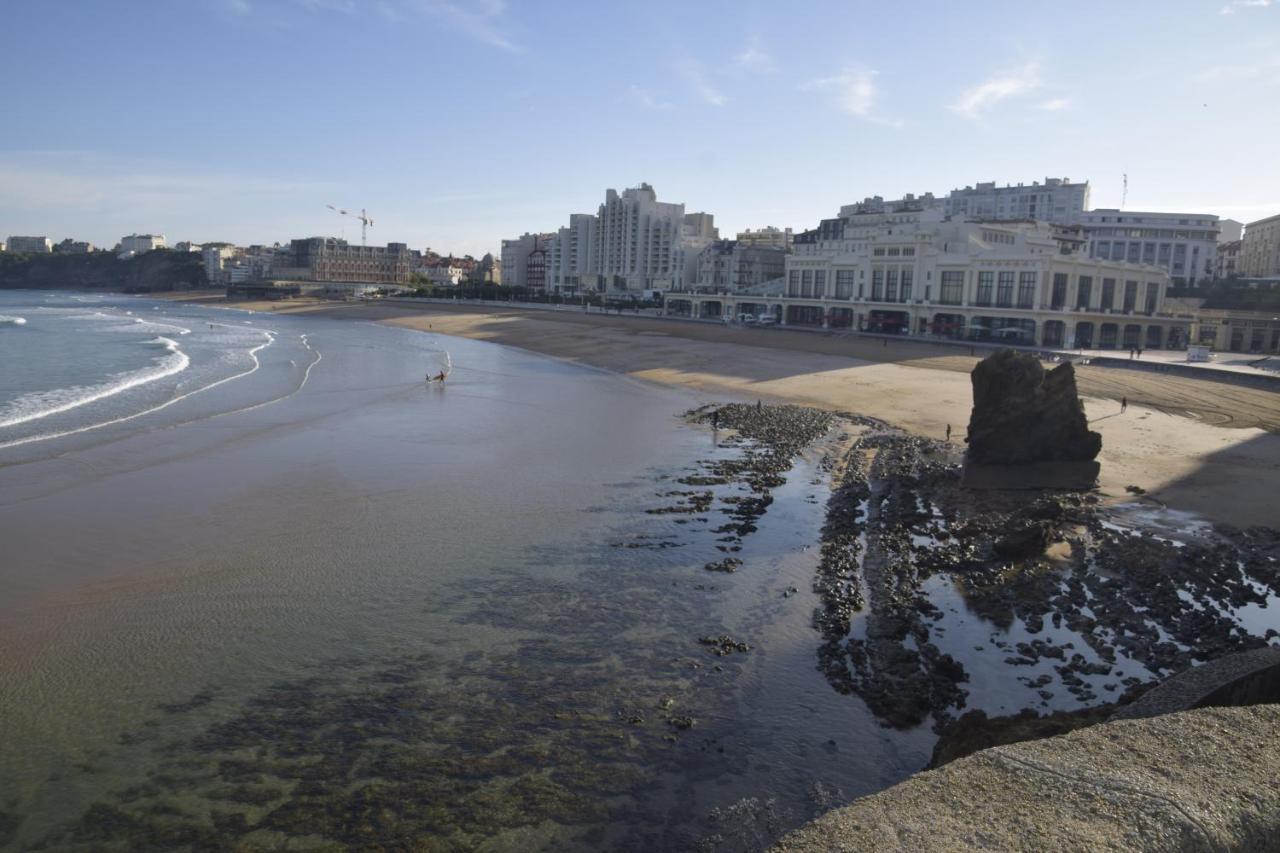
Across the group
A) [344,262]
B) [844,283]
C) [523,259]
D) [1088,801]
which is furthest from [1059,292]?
[344,262]

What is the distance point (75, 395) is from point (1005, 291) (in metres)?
54.5

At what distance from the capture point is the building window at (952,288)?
6228 centimetres

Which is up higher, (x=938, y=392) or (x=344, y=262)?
(x=344, y=262)

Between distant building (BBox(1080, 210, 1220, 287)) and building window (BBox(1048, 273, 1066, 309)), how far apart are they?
50.6 m

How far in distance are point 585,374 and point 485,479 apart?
27.2 m

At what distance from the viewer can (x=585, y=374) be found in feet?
161

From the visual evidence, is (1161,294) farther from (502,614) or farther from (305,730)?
(305,730)

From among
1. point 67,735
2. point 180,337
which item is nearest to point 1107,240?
point 180,337

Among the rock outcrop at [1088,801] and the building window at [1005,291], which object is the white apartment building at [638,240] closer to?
the building window at [1005,291]

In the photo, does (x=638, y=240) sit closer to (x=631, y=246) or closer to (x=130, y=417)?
(x=631, y=246)

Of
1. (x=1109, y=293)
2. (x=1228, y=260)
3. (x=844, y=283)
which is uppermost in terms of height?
(x=1228, y=260)

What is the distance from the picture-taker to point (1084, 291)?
188ft

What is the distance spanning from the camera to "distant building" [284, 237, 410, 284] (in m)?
182

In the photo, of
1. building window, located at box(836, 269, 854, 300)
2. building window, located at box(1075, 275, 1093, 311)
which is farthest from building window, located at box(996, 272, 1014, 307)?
building window, located at box(836, 269, 854, 300)
